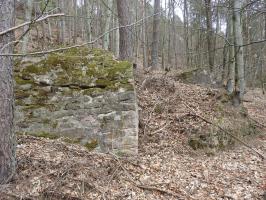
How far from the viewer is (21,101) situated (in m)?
6.04

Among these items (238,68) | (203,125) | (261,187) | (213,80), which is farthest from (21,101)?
(213,80)

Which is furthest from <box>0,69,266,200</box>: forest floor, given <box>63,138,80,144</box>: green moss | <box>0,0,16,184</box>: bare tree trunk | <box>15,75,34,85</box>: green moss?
<box>15,75,34,85</box>: green moss

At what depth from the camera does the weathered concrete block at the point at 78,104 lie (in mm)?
5902

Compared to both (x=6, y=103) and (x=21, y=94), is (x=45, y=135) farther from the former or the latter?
(x=6, y=103)

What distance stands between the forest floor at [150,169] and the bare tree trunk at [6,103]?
0.25 metres

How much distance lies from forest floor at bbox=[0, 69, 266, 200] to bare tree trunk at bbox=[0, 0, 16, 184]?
0.25 m

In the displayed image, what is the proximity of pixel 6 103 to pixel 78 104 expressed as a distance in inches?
76.4

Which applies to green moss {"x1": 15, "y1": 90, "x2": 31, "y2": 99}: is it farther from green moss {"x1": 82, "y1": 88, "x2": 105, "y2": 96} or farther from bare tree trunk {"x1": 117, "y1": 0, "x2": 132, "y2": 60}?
bare tree trunk {"x1": 117, "y1": 0, "x2": 132, "y2": 60}

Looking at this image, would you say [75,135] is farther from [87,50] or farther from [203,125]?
[203,125]

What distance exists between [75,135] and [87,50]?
203 centimetres

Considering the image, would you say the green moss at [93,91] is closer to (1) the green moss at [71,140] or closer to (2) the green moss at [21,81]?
(1) the green moss at [71,140]

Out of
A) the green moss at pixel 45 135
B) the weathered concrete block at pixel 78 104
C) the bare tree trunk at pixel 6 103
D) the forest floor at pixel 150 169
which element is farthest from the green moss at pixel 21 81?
the bare tree trunk at pixel 6 103

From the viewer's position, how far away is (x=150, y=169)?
5570 millimetres

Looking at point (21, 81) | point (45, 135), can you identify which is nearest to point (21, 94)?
point (21, 81)
